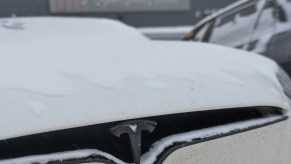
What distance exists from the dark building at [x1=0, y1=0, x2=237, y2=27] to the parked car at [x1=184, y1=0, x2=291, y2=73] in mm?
5442

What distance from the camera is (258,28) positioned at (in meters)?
3.94

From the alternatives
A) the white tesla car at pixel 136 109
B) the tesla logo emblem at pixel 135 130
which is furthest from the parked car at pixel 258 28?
the tesla logo emblem at pixel 135 130

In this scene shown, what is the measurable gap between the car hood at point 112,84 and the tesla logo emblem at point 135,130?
1.1 inches

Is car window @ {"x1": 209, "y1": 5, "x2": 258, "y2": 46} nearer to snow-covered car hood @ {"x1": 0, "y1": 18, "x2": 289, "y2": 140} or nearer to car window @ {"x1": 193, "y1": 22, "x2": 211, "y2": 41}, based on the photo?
car window @ {"x1": 193, "y1": 22, "x2": 211, "y2": 41}

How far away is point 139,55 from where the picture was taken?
2.09m

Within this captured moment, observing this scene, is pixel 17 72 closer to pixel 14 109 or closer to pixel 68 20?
pixel 14 109

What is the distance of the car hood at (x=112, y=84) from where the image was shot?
1449mm

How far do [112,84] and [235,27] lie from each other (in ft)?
9.32

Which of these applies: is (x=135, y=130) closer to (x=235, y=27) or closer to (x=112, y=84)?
(x=112, y=84)

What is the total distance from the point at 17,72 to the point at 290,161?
1.23 m

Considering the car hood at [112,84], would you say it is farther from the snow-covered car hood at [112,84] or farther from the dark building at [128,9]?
the dark building at [128,9]

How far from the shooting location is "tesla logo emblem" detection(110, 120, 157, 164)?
147 centimetres

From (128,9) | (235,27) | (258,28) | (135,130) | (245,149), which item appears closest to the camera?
(135,130)

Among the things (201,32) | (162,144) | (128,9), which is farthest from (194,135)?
(128,9)
